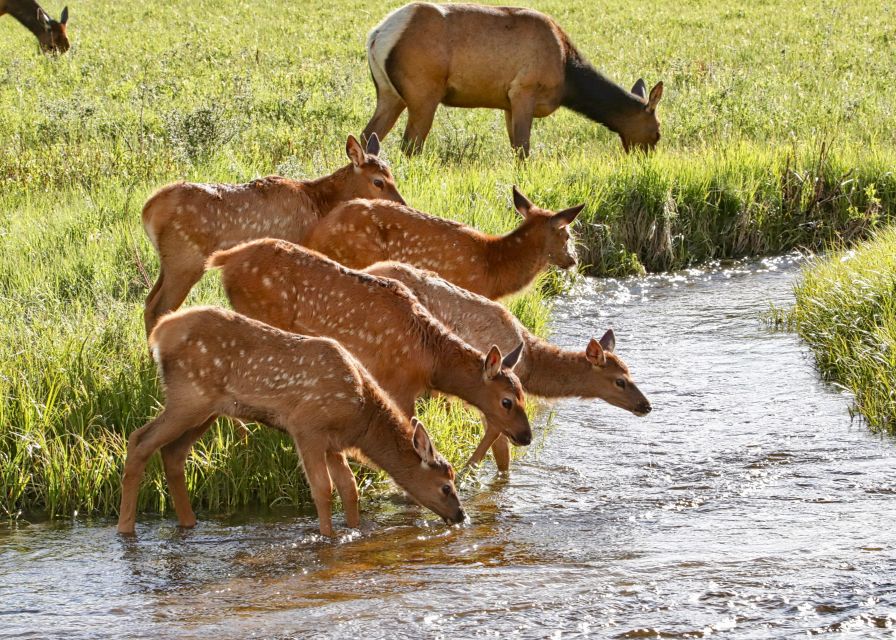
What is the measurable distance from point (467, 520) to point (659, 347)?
12.0 ft

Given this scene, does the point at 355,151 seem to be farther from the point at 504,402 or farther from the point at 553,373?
the point at 504,402

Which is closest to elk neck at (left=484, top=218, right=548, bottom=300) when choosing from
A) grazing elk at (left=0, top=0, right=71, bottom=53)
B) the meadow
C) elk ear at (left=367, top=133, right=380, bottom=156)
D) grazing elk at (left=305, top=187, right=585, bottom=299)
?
grazing elk at (left=305, top=187, right=585, bottom=299)

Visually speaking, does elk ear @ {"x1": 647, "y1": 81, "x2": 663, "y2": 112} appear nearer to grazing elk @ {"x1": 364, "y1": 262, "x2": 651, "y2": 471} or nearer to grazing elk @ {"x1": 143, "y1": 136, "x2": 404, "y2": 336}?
A: grazing elk @ {"x1": 143, "y1": 136, "x2": 404, "y2": 336}

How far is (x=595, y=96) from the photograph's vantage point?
51.6ft

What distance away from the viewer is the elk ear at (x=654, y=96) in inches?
611

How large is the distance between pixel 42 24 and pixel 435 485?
1975 cm

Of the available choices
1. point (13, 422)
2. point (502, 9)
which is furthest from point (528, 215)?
point (502, 9)

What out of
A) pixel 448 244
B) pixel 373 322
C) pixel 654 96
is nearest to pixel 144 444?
pixel 373 322

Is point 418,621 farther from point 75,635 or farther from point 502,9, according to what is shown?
point 502,9

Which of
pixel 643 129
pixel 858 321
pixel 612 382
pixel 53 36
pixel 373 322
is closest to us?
pixel 373 322

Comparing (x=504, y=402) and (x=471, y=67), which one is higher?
(x=471, y=67)

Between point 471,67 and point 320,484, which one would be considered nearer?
point 320,484

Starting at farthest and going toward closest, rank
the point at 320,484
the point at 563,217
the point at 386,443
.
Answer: the point at 563,217
the point at 386,443
the point at 320,484

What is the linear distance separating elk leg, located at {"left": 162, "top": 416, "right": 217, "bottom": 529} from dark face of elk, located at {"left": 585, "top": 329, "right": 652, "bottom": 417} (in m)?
2.62
